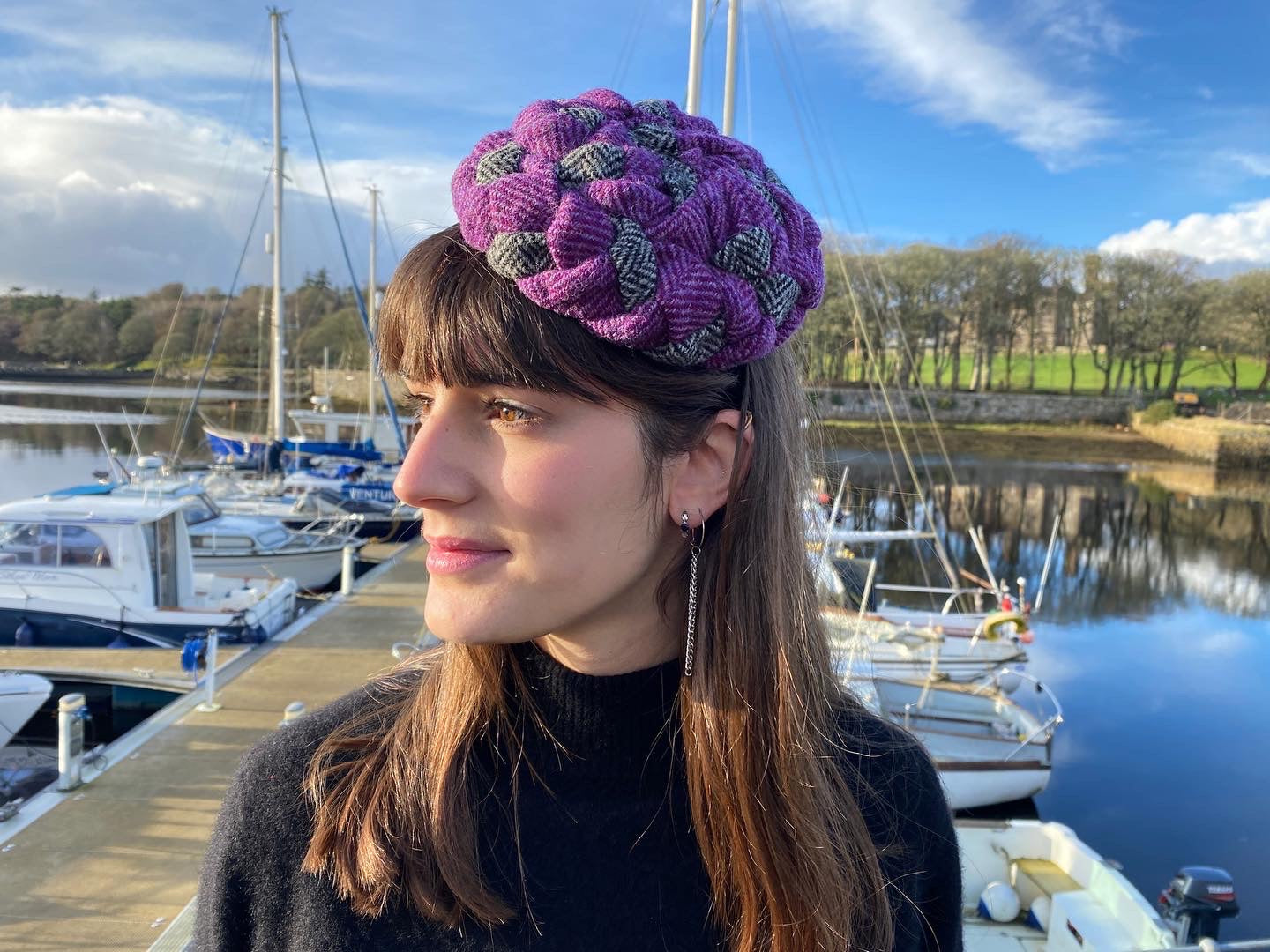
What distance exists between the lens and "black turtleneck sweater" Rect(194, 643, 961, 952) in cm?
113

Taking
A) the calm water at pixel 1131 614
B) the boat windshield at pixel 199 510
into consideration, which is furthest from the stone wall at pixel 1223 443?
the boat windshield at pixel 199 510

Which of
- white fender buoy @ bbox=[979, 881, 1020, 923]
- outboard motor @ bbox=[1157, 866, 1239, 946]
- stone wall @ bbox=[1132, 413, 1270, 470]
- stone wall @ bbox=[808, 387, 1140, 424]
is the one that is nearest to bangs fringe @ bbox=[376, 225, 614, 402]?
outboard motor @ bbox=[1157, 866, 1239, 946]

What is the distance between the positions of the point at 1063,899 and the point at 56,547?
32.9 ft

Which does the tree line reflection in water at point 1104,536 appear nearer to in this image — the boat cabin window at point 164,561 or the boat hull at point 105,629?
the boat hull at point 105,629

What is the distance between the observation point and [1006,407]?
1864 inches

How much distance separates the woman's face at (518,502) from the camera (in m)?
1.09

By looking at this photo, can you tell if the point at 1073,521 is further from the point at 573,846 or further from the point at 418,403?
the point at 418,403

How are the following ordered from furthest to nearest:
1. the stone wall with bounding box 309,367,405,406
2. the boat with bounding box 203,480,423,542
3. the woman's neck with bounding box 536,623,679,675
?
the stone wall with bounding box 309,367,405,406, the boat with bounding box 203,480,423,542, the woman's neck with bounding box 536,623,679,675

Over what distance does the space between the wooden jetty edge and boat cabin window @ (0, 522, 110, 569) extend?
2.34m

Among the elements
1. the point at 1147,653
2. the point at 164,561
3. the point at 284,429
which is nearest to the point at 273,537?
the point at 164,561

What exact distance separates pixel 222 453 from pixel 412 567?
1235cm

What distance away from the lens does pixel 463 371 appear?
108 centimetres

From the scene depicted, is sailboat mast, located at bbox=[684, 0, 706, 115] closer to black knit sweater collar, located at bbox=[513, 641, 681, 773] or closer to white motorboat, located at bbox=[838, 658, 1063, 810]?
white motorboat, located at bbox=[838, 658, 1063, 810]

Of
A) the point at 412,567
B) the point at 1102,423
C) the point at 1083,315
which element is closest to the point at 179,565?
the point at 412,567
